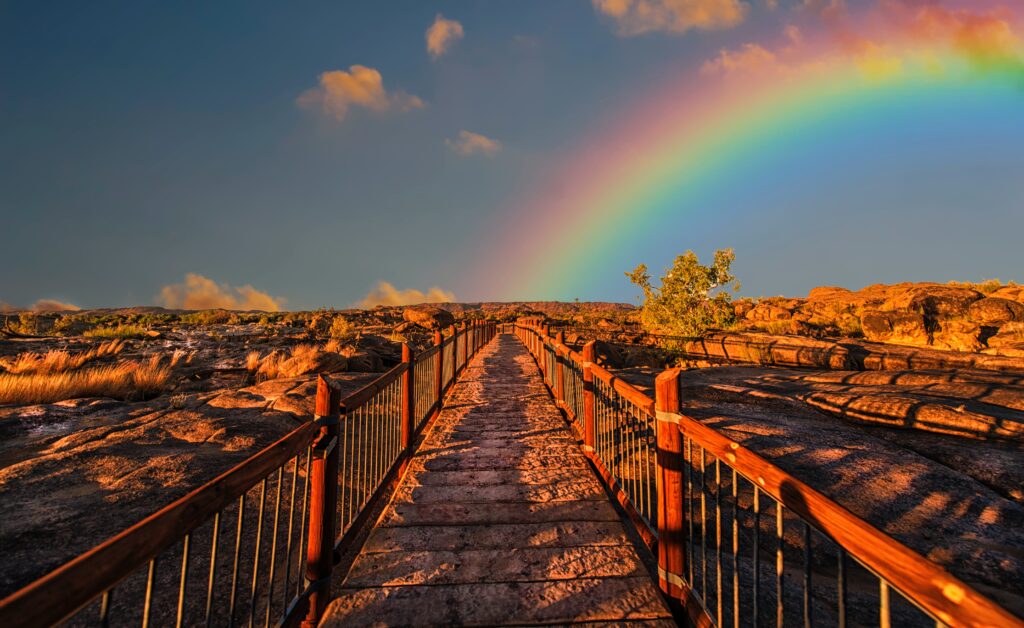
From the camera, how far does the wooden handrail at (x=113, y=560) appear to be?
957 mm

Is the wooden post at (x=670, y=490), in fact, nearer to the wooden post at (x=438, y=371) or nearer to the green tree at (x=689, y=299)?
the wooden post at (x=438, y=371)

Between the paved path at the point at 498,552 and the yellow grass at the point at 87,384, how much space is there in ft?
29.9

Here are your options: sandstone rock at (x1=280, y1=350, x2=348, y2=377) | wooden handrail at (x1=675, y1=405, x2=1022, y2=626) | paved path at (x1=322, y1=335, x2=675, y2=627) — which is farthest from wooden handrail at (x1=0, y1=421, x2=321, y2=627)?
sandstone rock at (x1=280, y1=350, x2=348, y2=377)

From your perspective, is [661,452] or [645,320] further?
[645,320]

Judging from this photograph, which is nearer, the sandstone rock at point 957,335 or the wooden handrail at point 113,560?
the wooden handrail at point 113,560

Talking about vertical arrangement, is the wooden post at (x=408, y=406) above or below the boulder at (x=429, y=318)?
below

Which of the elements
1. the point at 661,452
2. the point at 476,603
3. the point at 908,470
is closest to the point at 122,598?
the point at 476,603

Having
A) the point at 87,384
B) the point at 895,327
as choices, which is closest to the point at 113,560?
the point at 87,384

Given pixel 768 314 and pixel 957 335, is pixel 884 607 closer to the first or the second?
pixel 957 335

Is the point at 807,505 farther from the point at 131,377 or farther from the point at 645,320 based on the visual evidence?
the point at 645,320

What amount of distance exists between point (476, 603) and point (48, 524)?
4055 millimetres

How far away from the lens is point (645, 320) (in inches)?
1260

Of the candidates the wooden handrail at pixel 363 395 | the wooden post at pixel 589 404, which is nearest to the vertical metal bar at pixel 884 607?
the wooden handrail at pixel 363 395

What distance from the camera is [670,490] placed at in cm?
276
